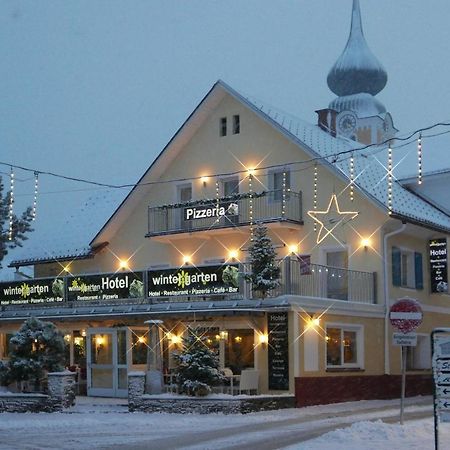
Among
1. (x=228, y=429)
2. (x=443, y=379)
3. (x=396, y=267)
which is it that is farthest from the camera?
(x=396, y=267)

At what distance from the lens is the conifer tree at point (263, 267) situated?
25797mm

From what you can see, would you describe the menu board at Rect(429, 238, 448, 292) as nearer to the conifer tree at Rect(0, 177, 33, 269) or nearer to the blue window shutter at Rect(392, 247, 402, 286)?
the blue window shutter at Rect(392, 247, 402, 286)

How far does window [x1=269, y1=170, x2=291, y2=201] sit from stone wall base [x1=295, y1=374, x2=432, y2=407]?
6602mm

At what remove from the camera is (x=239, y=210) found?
3130cm

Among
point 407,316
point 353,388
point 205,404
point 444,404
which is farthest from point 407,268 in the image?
point 444,404

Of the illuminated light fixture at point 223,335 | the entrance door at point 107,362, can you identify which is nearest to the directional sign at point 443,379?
the illuminated light fixture at point 223,335

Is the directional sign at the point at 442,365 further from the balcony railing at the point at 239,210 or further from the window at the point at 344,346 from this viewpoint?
the balcony railing at the point at 239,210

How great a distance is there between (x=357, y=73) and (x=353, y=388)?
4178 centimetres

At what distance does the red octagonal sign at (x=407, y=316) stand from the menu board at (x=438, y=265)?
42.7ft

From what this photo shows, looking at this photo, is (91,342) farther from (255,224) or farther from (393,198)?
(393,198)

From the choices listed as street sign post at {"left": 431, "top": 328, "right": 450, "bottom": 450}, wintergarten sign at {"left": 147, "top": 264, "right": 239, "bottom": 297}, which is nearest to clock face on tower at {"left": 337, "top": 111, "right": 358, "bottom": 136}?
wintergarten sign at {"left": 147, "top": 264, "right": 239, "bottom": 297}

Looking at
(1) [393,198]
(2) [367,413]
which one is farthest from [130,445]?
(1) [393,198]

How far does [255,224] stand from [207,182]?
3791 mm

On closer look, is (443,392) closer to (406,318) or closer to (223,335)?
(406,318)
